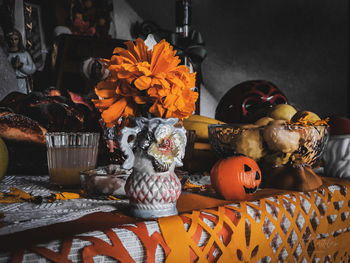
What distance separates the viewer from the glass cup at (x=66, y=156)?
0.55 m

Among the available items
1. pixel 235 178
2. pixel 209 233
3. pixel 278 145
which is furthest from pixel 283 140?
pixel 209 233

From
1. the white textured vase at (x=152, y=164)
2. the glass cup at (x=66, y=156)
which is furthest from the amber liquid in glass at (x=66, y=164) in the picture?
the white textured vase at (x=152, y=164)

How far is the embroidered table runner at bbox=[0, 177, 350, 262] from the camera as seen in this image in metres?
0.28

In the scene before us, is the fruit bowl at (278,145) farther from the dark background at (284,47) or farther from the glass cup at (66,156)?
the dark background at (284,47)

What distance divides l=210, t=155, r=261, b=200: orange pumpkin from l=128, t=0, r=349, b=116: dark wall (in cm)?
168

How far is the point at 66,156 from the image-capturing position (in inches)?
21.8

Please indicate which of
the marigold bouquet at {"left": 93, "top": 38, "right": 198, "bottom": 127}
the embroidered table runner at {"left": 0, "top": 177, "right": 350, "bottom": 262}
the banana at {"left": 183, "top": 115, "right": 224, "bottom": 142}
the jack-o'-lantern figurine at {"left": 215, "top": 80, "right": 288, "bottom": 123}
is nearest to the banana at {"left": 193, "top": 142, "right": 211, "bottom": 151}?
the banana at {"left": 183, "top": 115, "right": 224, "bottom": 142}

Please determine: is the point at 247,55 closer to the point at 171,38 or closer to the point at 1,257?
the point at 171,38

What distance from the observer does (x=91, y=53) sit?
5.05 feet

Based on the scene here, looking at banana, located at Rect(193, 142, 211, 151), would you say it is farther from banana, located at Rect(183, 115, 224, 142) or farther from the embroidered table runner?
the embroidered table runner

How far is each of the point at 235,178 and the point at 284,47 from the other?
1919 millimetres

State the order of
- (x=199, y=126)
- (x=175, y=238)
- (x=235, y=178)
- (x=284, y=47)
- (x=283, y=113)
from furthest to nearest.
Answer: (x=284, y=47), (x=199, y=126), (x=283, y=113), (x=235, y=178), (x=175, y=238)

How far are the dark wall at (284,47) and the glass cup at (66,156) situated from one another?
162 centimetres

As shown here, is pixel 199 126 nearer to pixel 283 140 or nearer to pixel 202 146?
pixel 202 146
